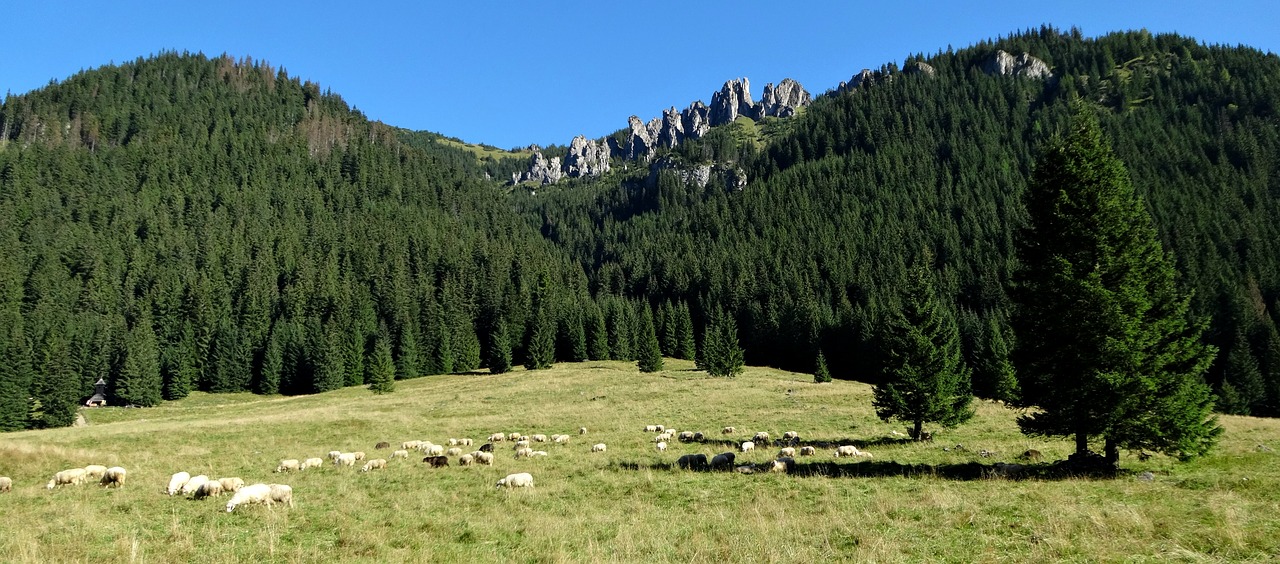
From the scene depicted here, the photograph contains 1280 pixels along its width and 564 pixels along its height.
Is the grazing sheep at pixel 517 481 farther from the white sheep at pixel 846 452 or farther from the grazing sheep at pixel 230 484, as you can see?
the white sheep at pixel 846 452

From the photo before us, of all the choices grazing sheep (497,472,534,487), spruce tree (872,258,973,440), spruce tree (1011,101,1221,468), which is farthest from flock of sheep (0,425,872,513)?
spruce tree (1011,101,1221,468)

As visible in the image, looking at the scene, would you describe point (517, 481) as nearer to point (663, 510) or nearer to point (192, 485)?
point (663, 510)

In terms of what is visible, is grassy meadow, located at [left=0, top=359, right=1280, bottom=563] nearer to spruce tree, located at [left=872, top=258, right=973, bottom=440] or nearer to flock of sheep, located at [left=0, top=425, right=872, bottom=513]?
flock of sheep, located at [left=0, top=425, right=872, bottom=513]

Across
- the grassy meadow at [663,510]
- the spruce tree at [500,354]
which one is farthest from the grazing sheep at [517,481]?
the spruce tree at [500,354]

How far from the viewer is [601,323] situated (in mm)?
115812

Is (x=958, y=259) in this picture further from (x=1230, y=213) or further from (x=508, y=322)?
(x=508, y=322)

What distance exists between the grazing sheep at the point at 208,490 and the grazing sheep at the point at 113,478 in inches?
191

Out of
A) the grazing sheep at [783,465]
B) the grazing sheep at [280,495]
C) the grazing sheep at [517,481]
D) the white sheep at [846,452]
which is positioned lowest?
the white sheep at [846,452]

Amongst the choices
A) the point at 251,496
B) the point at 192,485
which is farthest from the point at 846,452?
the point at 192,485

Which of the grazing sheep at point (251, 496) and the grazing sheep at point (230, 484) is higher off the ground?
the grazing sheep at point (251, 496)

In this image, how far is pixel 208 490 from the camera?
17531 millimetres

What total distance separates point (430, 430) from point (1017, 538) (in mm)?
38892

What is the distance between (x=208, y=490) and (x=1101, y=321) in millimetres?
28039

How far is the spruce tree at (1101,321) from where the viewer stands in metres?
16.6
